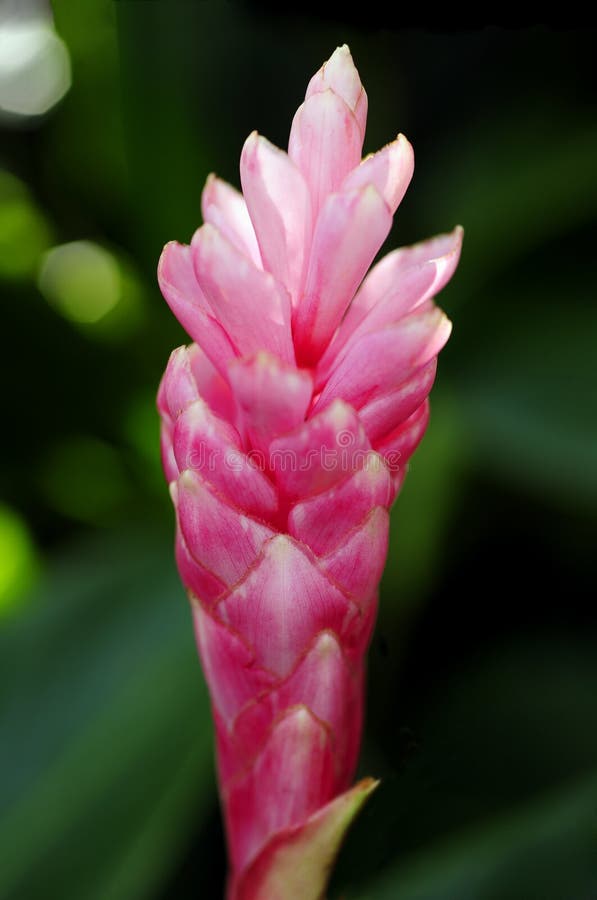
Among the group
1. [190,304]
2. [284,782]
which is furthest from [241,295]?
[284,782]

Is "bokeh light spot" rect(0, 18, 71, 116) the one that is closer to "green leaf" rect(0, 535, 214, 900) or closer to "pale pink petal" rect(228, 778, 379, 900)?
"green leaf" rect(0, 535, 214, 900)

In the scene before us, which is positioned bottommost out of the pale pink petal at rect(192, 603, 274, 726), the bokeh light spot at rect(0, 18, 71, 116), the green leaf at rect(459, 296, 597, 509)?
the green leaf at rect(459, 296, 597, 509)

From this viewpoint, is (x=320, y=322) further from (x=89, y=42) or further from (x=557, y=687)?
(x=89, y=42)

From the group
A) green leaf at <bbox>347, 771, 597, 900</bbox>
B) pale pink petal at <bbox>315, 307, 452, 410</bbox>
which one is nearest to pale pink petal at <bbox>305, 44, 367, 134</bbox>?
pale pink petal at <bbox>315, 307, 452, 410</bbox>

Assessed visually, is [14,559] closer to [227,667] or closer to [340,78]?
[227,667]

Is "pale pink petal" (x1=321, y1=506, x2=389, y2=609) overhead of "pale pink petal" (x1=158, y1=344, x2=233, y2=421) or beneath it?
beneath

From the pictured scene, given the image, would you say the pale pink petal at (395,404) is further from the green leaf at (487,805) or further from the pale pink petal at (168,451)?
the green leaf at (487,805)
